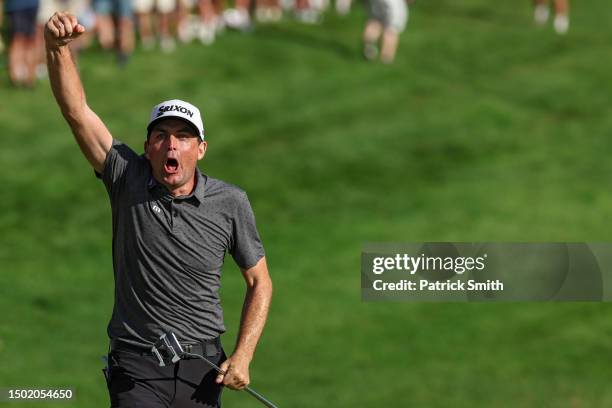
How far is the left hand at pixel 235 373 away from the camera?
724 centimetres

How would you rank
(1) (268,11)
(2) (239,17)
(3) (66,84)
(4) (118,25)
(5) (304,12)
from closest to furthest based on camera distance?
(3) (66,84) < (4) (118,25) < (2) (239,17) < (1) (268,11) < (5) (304,12)

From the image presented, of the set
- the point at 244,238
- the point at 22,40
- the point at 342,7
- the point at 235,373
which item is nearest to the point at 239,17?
the point at 342,7

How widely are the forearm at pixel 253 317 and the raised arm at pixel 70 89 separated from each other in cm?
107

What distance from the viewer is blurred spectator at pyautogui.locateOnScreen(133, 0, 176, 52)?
25.4 m

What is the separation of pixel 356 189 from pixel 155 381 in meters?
14.3

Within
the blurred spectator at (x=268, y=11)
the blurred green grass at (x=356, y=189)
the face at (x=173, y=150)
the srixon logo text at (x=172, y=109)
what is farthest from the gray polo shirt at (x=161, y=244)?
the blurred spectator at (x=268, y=11)

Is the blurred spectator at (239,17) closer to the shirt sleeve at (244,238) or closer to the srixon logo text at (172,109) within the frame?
the shirt sleeve at (244,238)

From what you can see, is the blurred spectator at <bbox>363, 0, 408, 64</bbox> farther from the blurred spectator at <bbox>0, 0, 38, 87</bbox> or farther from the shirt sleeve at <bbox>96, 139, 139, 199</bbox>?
the shirt sleeve at <bbox>96, 139, 139, 199</bbox>

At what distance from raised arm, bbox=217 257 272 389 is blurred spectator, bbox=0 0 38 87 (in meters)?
15.3

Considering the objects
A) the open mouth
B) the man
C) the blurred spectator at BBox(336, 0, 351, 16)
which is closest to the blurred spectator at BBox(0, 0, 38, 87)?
the blurred spectator at BBox(336, 0, 351, 16)

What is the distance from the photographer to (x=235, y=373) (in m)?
7.23

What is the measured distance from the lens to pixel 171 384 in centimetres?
735

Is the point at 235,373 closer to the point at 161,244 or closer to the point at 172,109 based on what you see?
the point at 161,244

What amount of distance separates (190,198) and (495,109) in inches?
727
